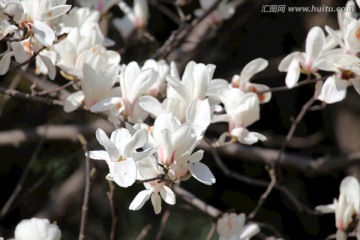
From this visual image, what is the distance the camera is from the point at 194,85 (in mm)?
1030

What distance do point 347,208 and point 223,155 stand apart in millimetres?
1124

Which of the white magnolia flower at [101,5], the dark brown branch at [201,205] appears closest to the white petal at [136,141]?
the dark brown branch at [201,205]

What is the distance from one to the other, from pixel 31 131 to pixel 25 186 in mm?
661

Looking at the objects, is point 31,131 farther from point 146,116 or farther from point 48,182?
point 146,116

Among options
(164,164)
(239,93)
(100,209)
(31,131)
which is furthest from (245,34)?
(164,164)

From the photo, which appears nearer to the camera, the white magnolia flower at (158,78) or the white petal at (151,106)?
the white petal at (151,106)

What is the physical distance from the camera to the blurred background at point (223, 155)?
7.79ft

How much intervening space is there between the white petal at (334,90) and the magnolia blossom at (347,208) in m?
0.14

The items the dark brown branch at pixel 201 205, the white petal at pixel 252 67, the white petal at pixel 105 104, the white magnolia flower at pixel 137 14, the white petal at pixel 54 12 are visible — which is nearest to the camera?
the white petal at pixel 54 12

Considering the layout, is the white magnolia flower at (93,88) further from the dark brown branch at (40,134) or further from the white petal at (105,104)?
the dark brown branch at (40,134)

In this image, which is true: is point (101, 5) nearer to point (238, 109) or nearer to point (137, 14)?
point (137, 14)

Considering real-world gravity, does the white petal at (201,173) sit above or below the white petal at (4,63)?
below

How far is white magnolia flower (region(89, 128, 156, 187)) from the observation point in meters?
0.85

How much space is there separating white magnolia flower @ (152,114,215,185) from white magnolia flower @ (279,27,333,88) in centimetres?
27
